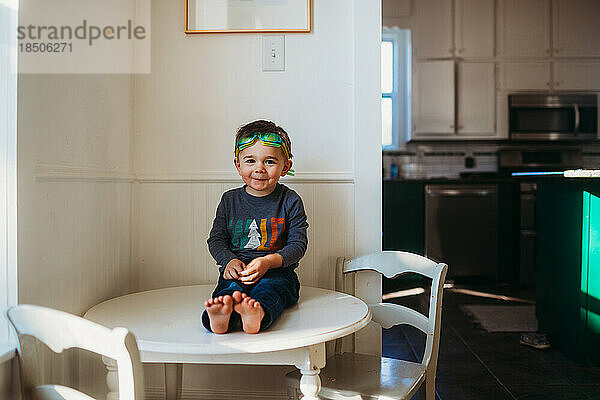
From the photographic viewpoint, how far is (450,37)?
5.12m

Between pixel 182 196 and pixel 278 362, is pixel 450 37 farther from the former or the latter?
pixel 278 362

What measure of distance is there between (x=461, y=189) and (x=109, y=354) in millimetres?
4331

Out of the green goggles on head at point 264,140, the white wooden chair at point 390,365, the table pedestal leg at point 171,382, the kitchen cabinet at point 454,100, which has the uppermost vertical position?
the kitchen cabinet at point 454,100

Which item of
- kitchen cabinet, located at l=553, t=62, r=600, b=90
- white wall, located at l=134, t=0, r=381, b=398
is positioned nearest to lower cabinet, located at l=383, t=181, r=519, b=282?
kitchen cabinet, located at l=553, t=62, r=600, b=90

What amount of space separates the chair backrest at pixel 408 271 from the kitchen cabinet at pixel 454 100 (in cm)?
359

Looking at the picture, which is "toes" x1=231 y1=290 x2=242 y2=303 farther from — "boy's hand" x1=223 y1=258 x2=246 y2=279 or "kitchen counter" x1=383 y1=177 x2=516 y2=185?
"kitchen counter" x1=383 y1=177 x2=516 y2=185

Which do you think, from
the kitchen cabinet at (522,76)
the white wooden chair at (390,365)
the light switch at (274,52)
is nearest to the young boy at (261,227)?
the white wooden chair at (390,365)

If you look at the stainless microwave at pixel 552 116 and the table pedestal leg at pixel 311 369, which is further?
the stainless microwave at pixel 552 116

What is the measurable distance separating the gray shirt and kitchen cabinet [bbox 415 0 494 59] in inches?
154

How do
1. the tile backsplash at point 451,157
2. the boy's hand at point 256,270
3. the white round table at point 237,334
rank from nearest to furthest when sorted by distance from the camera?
the white round table at point 237,334, the boy's hand at point 256,270, the tile backsplash at point 451,157

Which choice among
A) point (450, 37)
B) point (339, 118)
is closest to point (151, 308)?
point (339, 118)

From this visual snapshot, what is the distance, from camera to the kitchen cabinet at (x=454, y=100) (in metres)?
5.12

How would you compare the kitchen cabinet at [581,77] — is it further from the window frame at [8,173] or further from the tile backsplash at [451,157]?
the window frame at [8,173]

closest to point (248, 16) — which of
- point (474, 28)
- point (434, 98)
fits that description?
point (434, 98)
